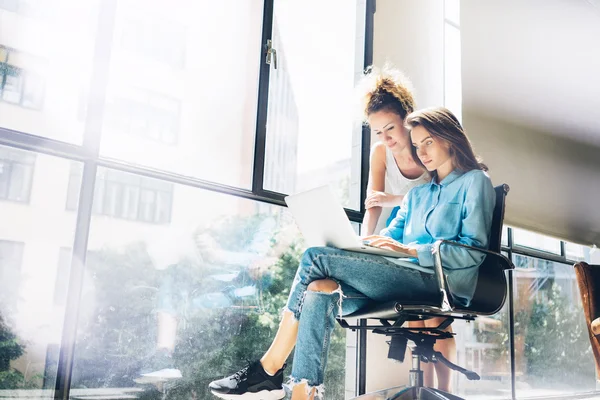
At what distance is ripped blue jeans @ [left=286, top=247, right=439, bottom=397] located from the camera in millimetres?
1627

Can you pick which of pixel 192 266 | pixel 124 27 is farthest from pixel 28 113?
pixel 192 266

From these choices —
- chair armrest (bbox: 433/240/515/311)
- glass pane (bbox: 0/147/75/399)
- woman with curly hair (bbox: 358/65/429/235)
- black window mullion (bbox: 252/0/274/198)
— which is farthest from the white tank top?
glass pane (bbox: 0/147/75/399)

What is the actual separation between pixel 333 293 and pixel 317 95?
5.31 ft

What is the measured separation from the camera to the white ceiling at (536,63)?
361 centimetres

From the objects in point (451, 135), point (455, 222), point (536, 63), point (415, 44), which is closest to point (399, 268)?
point (455, 222)

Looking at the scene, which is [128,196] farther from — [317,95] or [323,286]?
[317,95]

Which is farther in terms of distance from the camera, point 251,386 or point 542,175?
point 542,175

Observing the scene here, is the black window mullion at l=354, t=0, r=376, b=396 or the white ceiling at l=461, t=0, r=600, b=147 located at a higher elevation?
the white ceiling at l=461, t=0, r=600, b=147

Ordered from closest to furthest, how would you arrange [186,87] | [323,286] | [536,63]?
[323,286], [186,87], [536,63]

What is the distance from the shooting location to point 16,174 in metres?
1.89

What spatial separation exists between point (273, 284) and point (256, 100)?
0.90m

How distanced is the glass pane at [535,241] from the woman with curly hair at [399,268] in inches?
69.7

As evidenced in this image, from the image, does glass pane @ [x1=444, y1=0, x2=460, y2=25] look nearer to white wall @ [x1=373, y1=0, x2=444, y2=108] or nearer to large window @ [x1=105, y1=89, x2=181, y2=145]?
white wall @ [x1=373, y1=0, x2=444, y2=108]

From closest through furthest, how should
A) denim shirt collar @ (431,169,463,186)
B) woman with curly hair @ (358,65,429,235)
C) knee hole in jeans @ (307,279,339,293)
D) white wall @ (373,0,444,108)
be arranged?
knee hole in jeans @ (307,279,339,293), denim shirt collar @ (431,169,463,186), woman with curly hair @ (358,65,429,235), white wall @ (373,0,444,108)
